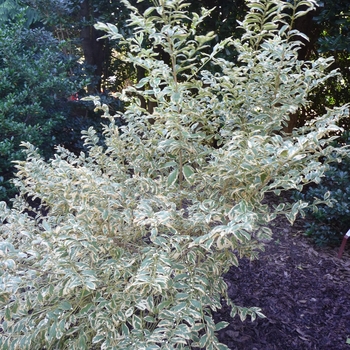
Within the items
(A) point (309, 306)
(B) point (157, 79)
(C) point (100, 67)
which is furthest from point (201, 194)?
(C) point (100, 67)

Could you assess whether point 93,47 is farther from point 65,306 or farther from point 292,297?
point 65,306

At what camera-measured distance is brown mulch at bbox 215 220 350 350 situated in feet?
7.57

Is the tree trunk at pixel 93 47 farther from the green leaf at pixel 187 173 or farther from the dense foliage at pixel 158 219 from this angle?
the green leaf at pixel 187 173

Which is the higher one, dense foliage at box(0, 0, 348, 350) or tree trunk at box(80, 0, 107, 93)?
tree trunk at box(80, 0, 107, 93)

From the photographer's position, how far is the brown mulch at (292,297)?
2307 millimetres

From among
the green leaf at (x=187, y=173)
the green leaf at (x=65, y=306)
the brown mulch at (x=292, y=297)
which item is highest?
the green leaf at (x=187, y=173)

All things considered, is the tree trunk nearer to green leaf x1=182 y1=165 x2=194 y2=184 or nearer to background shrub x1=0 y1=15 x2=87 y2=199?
background shrub x1=0 y1=15 x2=87 y2=199

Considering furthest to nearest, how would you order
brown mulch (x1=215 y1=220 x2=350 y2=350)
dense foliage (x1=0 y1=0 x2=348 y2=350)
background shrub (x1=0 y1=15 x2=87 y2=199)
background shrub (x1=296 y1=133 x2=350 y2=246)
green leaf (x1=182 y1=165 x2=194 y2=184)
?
background shrub (x1=0 y1=15 x2=87 y2=199) < background shrub (x1=296 y1=133 x2=350 y2=246) < brown mulch (x1=215 y1=220 x2=350 y2=350) < green leaf (x1=182 y1=165 x2=194 y2=184) < dense foliage (x1=0 y1=0 x2=348 y2=350)

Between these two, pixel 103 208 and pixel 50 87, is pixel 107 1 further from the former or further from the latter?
pixel 103 208

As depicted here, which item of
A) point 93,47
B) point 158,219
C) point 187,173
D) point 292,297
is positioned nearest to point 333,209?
point 292,297

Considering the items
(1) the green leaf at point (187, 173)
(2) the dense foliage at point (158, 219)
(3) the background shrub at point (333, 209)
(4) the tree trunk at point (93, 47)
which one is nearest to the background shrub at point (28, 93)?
(4) the tree trunk at point (93, 47)

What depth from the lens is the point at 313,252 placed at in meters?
3.29

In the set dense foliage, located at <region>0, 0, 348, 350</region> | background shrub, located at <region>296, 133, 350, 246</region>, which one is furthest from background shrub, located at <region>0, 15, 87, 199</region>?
background shrub, located at <region>296, 133, 350, 246</region>

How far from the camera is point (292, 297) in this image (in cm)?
270
